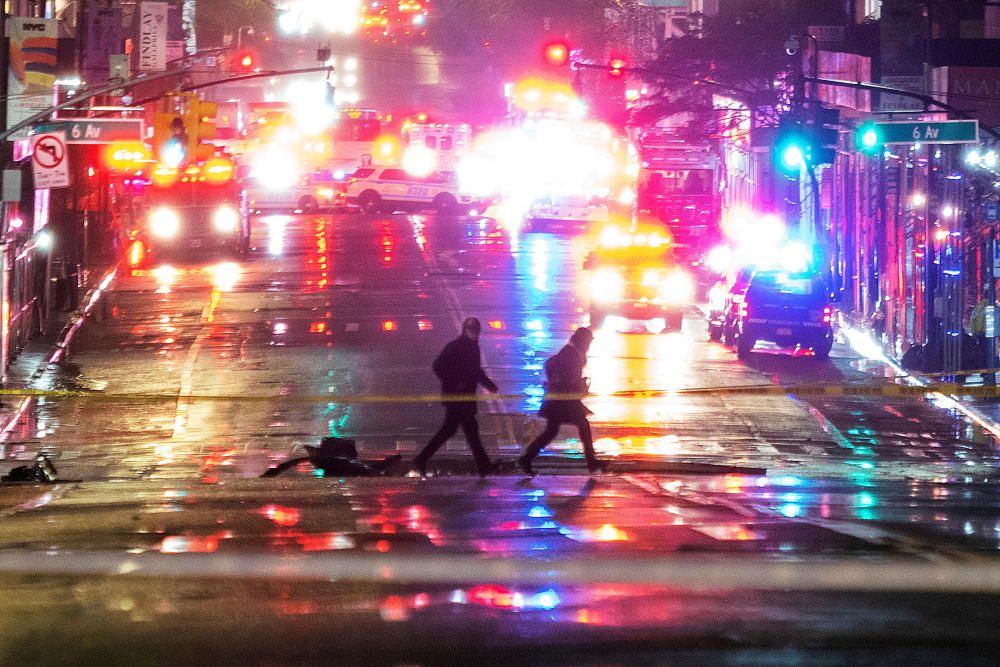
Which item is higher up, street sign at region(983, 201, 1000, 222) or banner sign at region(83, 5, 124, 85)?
banner sign at region(83, 5, 124, 85)

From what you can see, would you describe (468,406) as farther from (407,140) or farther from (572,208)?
(407,140)

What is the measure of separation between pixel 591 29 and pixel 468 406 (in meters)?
74.5

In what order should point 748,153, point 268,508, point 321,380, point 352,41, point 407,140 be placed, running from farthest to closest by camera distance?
A: point 352,41
point 407,140
point 748,153
point 321,380
point 268,508

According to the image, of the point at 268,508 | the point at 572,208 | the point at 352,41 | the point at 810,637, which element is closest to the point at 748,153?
the point at 572,208

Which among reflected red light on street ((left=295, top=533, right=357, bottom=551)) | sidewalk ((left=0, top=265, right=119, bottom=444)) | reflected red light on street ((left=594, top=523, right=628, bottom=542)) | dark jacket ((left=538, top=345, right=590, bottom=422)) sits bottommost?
sidewalk ((left=0, top=265, right=119, bottom=444))

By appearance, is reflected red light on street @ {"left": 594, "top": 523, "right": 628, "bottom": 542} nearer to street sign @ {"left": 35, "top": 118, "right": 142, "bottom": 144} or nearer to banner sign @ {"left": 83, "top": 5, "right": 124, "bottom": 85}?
street sign @ {"left": 35, "top": 118, "right": 142, "bottom": 144}

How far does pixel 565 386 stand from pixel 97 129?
19.2 meters

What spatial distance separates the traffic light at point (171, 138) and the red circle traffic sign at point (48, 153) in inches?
374

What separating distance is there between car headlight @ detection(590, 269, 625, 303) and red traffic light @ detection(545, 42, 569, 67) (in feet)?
18.8

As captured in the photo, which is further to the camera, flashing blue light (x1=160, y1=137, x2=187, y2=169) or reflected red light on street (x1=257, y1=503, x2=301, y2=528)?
flashing blue light (x1=160, y1=137, x2=187, y2=169)

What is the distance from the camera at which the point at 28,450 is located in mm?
19641

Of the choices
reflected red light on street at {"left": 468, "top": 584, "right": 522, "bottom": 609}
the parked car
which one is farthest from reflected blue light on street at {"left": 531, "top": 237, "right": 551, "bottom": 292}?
reflected red light on street at {"left": 468, "top": 584, "right": 522, "bottom": 609}

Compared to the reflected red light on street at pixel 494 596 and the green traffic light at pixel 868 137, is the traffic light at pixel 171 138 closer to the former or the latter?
the green traffic light at pixel 868 137

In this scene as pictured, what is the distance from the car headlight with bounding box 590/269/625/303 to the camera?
32281 mm
